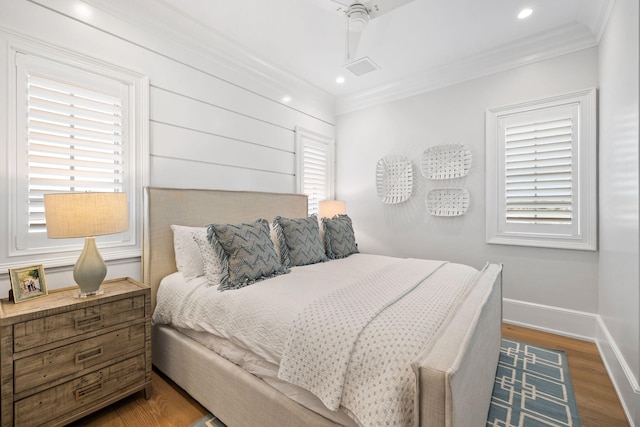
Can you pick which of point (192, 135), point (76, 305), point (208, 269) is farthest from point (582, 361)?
point (192, 135)

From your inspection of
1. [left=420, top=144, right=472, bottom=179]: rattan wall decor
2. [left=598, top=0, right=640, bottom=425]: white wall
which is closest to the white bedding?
[left=598, top=0, right=640, bottom=425]: white wall

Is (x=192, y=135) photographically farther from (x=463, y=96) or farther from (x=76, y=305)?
(x=463, y=96)

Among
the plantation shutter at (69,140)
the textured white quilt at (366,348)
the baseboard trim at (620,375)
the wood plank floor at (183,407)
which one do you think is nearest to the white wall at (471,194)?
the baseboard trim at (620,375)

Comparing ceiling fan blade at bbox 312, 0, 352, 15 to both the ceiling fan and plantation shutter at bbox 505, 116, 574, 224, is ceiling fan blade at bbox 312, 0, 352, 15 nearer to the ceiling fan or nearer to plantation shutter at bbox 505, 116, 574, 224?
the ceiling fan

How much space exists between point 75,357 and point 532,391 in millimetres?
2729

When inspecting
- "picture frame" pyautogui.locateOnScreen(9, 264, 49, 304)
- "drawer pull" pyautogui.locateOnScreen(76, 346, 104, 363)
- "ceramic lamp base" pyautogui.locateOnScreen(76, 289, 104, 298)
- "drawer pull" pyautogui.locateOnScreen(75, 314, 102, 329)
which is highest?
"picture frame" pyautogui.locateOnScreen(9, 264, 49, 304)

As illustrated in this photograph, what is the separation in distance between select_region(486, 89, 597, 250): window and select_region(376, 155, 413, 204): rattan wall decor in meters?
0.87

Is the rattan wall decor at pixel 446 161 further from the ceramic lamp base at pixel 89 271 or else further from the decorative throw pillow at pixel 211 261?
the ceramic lamp base at pixel 89 271

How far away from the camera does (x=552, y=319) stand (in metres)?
2.78

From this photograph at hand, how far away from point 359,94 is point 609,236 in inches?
119

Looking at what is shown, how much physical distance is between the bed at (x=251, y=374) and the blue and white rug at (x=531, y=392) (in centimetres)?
16

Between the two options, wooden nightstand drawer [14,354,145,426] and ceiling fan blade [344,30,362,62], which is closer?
wooden nightstand drawer [14,354,145,426]

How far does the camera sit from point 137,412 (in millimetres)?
1714

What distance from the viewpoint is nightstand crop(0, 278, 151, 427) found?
1361 millimetres
